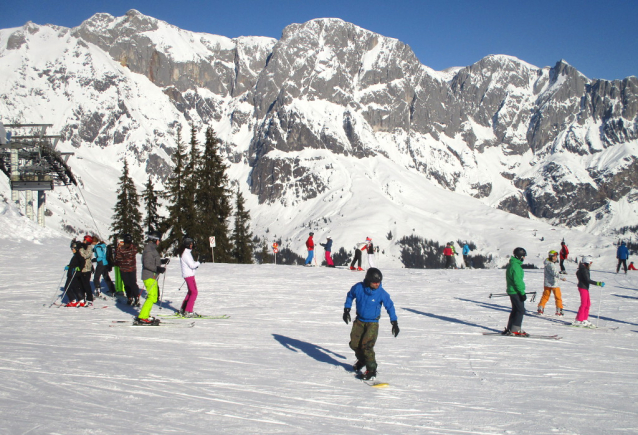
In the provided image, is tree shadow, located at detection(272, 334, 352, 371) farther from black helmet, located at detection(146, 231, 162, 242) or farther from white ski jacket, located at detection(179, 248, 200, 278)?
black helmet, located at detection(146, 231, 162, 242)

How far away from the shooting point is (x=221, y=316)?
1524 centimetres

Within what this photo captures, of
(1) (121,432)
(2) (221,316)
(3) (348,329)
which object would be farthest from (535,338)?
(1) (121,432)

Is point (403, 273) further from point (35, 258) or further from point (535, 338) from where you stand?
point (35, 258)

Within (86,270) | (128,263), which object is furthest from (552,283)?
(86,270)

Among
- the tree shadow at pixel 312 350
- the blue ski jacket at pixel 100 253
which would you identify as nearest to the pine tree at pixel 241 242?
the blue ski jacket at pixel 100 253

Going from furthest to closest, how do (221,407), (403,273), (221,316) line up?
(403,273)
(221,316)
(221,407)

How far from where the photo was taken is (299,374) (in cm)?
906

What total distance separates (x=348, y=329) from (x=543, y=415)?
731 cm

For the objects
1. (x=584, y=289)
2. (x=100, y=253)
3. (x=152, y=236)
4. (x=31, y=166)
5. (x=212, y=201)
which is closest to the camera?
(x=152, y=236)

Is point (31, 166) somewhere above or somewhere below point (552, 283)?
above

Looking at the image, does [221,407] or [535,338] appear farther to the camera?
[535,338]

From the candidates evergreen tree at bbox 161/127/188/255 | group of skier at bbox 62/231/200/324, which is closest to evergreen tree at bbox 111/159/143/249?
evergreen tree at bbox 161/127/188/255

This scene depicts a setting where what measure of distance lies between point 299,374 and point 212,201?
117 ft

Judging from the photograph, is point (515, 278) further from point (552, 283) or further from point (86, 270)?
point (86, 270)
